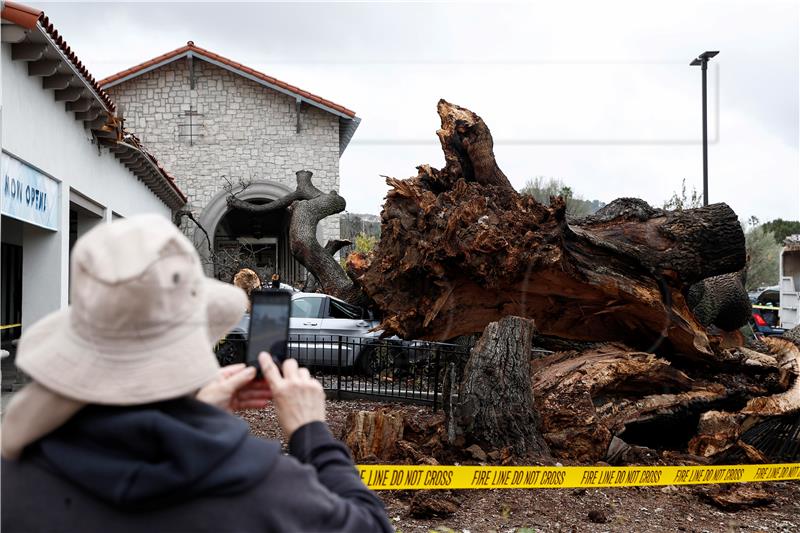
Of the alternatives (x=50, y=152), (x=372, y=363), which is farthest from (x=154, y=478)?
(x=372, y=363)

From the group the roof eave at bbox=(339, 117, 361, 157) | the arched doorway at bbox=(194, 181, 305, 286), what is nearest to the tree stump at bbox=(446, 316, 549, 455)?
the arched doorway at bbox=(194, 181, 305, 286)

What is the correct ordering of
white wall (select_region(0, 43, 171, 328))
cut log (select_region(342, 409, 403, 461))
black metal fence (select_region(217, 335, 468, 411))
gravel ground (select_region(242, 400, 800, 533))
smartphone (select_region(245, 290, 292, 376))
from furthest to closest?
black metal fence (select_region(217, 335, 468, 411)), white wall (select_region(0, 43, 171, 328)), cut log (select_region(342, 409, 403, 461)), gravel ground (select_region(242, 400, 800, 533)), smartphone (select_region(245, 290, 292, 376))

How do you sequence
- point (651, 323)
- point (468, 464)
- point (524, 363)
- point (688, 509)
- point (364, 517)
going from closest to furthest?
point (364, 517), point (688, 509), point (468, 464), point (524, 363), point (651, 323)

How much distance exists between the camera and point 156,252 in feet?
4.28

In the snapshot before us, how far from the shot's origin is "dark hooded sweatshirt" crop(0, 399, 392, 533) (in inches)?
49.2

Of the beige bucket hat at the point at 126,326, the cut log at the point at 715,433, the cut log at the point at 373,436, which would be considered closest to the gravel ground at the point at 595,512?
the cut log at the point at 373,436

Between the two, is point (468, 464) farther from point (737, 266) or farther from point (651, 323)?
point (737, 266)

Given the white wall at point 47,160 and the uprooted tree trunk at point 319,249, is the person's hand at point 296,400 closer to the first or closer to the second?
the white wall at point 47,160

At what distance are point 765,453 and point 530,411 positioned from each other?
8.18ft

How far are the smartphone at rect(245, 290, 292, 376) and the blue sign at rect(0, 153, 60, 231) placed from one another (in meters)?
7.04

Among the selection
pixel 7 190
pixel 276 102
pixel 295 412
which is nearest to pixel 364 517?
pixel 295 412

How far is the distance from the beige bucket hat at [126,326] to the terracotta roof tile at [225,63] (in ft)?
77.4

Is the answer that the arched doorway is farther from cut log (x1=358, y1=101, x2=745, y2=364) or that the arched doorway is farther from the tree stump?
the tree stump

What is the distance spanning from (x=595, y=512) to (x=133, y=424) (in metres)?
4.31
